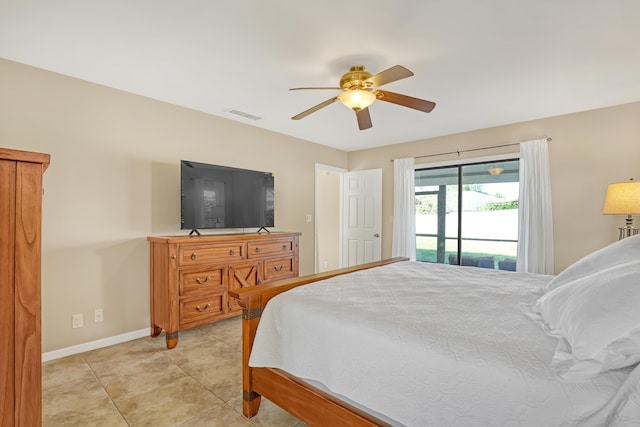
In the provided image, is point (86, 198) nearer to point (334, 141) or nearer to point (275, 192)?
point (275, 192)

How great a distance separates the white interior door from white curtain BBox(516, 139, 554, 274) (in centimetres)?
207

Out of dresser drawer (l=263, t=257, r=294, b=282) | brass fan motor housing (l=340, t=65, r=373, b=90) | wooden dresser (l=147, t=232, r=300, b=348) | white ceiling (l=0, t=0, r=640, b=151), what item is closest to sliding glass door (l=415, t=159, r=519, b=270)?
white ceiling (l=0, t=0, r=640, b=151)

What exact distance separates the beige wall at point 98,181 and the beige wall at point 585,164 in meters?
4.16

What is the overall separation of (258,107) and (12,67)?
80.5 inches

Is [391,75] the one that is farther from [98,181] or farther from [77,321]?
[77,321]

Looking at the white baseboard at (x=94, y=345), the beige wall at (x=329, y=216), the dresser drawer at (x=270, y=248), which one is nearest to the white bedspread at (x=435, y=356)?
the dresser drawer at (x=270, y=248)

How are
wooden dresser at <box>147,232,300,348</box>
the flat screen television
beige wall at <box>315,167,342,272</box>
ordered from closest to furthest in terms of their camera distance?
wooden dresser at <box>147,232,300,348</box> < the flat screen television < beige wall at <box>315,167,342,272</box>

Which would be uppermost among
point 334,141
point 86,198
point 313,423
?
point 334,141

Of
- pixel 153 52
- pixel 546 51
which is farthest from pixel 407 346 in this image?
pixel 153 52

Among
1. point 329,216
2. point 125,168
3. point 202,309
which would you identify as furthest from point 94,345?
point 329,216

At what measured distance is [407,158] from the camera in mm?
5020

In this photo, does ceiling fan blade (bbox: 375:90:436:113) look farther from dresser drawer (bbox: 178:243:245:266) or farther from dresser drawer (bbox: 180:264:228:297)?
dresser drawer (bbox: 180:264:228:297)

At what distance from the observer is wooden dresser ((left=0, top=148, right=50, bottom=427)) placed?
851 millimetres

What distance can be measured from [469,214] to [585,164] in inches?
56.8
